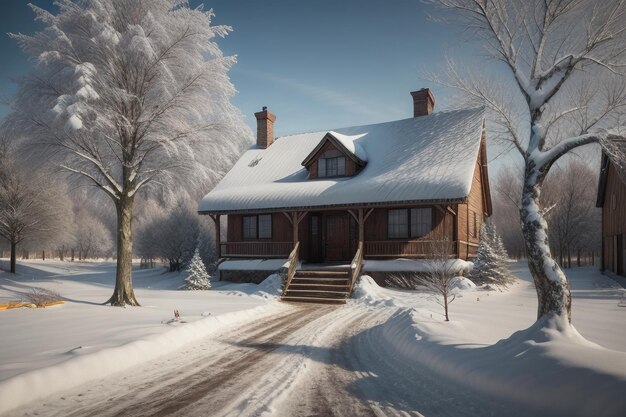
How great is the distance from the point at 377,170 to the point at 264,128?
979cm

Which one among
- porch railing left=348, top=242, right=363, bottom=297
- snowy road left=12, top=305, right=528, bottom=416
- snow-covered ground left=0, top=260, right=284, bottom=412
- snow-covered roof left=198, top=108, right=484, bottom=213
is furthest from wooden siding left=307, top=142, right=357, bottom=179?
snowy road left=12, top=305, right=528, bottom=416

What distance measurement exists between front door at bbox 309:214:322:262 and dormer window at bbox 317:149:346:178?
237 centimetres

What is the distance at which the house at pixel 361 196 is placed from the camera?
18.0m

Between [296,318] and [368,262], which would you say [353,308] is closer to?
[296,318]

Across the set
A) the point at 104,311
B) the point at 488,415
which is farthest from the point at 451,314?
the point at 104,311

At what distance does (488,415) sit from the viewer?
445 cm

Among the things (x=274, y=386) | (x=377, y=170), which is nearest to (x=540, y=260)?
(x=274, y=386)

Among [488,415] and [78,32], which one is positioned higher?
[78,32]

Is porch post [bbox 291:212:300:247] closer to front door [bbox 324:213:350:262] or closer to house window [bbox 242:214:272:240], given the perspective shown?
front door [bbox 324:213:350:262]

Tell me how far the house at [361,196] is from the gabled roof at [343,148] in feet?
0.19

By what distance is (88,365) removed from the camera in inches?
235

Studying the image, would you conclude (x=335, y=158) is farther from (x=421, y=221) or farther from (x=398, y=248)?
(x=398, y=248)

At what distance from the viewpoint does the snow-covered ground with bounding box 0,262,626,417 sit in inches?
183

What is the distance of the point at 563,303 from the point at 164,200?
39.4ft
